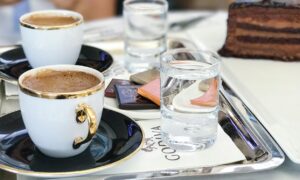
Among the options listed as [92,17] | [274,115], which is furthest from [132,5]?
[92,17]

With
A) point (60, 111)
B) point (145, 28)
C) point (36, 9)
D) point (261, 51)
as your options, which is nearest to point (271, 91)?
point (261, 51)

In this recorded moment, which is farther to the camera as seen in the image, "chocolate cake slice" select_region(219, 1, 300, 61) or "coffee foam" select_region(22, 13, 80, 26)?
"chocolate cake slice" select_region(219, 1, 300, 61)

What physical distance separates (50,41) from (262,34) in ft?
1.30

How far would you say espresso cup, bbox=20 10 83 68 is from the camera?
780 mm

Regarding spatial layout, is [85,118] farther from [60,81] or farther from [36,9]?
[36,9]

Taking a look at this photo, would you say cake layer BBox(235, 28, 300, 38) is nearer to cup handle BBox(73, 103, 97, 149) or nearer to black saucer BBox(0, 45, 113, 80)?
black saucer BBox(0, 45, 113, 80)

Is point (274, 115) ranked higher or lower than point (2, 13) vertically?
higher

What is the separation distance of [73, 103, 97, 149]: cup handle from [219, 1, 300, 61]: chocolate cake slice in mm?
436

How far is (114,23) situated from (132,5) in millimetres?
242

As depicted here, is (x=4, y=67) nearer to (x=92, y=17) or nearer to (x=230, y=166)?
(x=230, y=166)

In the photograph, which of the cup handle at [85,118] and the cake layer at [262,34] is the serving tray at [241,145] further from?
the cake layer at [262,34]

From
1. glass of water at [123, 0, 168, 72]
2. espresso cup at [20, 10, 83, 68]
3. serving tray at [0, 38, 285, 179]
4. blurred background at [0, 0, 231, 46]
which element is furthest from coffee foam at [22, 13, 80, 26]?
blurred background at [0, 0, 231, 46]

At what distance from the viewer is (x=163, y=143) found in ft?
2.20

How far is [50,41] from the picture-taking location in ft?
2.58
